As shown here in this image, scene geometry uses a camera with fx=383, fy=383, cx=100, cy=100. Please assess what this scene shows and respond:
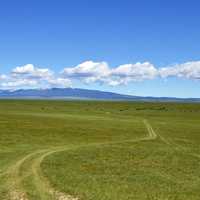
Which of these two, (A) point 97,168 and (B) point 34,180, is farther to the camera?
(A) point 97,168

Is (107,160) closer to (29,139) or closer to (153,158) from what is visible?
(153,158)

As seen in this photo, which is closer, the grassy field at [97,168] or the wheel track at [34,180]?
the wheel track at [34,180]

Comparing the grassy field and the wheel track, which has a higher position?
the wheel track

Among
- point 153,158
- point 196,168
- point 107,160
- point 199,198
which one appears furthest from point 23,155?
point 199,198

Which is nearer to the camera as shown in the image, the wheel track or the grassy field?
the wheel track

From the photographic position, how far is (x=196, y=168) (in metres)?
31.0

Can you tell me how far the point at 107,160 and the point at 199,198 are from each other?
537 inches

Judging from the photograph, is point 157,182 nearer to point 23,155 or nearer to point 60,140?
point 23,155

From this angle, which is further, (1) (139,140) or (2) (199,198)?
(1) (139,140)

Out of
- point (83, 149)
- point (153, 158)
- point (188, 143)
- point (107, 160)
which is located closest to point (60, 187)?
point (107, 160)

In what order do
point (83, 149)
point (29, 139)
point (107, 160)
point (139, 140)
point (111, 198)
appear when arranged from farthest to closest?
point (139, 140) < point (29, 139) < point (83, 149) < point (107, 160) < point (111, 198)

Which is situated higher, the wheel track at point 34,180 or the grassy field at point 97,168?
the wheel track at point 34,180

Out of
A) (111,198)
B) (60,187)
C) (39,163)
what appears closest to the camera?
(111,198)

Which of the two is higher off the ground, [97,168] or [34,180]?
[34,180]
